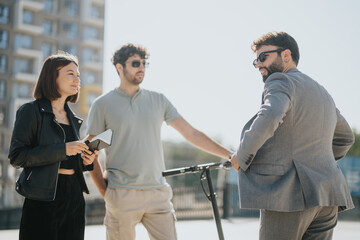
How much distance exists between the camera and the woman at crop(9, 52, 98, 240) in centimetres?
269

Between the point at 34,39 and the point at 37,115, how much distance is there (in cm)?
4348

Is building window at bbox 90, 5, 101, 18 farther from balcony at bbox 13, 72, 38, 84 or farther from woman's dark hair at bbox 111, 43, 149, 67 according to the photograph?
woman's dark hair at bbox 111, 43, 149, 67

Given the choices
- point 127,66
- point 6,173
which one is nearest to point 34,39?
point 6,173

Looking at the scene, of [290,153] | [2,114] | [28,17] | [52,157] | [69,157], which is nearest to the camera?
[290,153]

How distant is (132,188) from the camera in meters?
3.34

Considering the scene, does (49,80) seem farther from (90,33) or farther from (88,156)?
(90,33)

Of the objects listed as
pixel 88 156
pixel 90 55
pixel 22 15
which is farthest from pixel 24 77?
pixel 88 156

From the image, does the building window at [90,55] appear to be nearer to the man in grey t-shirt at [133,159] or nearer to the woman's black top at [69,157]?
the man in grey t-shirt at [133,159]

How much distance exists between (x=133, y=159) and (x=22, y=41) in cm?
4269

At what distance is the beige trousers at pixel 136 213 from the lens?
131 inches

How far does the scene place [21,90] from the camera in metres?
41.9

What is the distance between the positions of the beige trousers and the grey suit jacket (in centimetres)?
99

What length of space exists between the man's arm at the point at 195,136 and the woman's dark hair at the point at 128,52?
0.65m

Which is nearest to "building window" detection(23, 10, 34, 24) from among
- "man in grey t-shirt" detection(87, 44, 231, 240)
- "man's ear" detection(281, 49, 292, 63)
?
"man in grey t-shirt" detection(87, 44, 231, 240)
